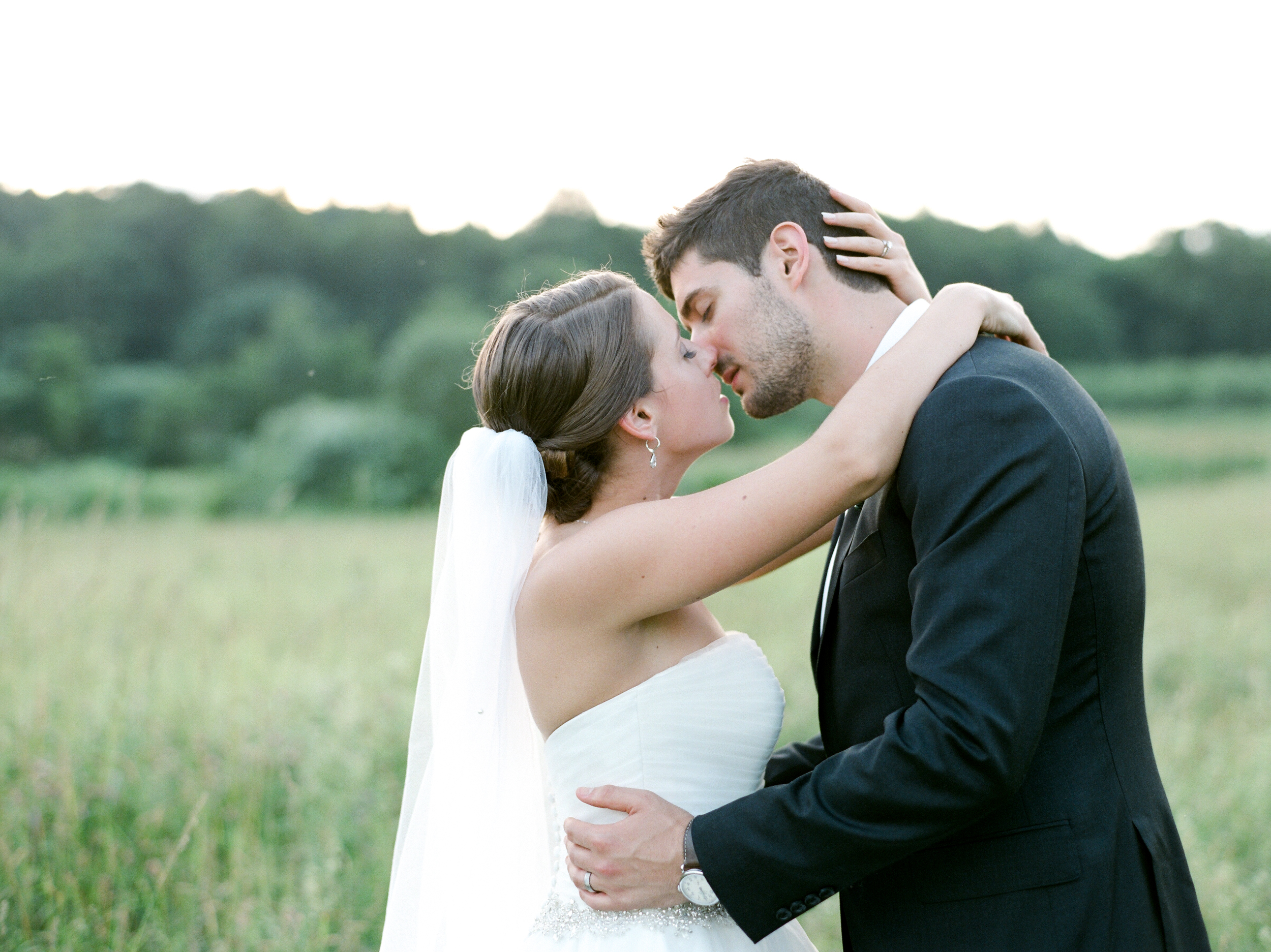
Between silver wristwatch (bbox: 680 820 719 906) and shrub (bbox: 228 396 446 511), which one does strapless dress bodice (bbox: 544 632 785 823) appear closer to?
silver wristwatch (bbox: 680 820 719 906)

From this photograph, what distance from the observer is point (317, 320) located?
3188 centimetres

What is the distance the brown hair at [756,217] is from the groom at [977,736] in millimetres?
704

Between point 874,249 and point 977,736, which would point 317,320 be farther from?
point 977,736

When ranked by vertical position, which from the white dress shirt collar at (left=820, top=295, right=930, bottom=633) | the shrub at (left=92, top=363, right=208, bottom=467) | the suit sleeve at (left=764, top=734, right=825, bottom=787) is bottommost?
the shrub at (left=92, top=363, right=208, bottom=467)

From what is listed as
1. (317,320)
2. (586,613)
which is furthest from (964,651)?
(317,320)

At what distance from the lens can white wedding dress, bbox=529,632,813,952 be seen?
2.44 m

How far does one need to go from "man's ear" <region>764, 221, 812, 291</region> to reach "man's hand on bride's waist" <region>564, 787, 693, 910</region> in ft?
4.89

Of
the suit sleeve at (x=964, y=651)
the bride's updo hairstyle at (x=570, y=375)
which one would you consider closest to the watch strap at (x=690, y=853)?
the suit sleeve at (x=964, y=651)

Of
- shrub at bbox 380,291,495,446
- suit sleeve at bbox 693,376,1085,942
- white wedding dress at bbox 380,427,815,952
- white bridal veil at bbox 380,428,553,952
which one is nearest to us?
suit sleeve at bbox 693,376,1085,942

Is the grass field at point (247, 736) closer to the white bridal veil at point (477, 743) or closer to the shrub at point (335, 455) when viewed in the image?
the white bridal veil at point (477, 743)

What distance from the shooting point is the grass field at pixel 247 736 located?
→ 12.8 feet

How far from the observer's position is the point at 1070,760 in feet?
6.84

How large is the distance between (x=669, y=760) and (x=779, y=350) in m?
1.22

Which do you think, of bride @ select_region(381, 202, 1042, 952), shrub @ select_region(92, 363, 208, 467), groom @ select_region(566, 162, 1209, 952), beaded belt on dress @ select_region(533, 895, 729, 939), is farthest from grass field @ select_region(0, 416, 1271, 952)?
shrub @ select_region(92, 363, 208, 467)
